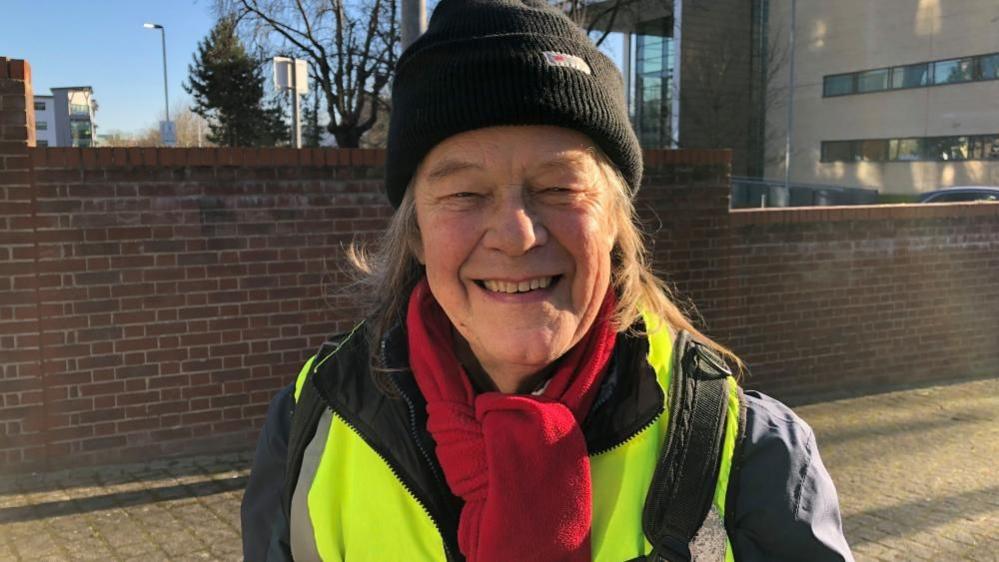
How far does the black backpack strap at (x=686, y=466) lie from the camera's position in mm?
1431

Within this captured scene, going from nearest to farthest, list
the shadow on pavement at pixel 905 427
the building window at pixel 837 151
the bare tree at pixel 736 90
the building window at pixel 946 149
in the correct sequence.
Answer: the shadow on pavement at pixel 905 427
the building window at pixel 946 149
the bare tree at pixel 736 90
the building window at pixel 837 151

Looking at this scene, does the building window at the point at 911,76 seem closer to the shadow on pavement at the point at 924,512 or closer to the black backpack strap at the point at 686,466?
the shadow on pavement at the point at 924,512

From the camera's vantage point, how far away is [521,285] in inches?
61.7

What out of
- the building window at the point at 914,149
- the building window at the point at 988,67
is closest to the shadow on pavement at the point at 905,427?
the building window at the point at 914,149

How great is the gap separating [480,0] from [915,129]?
133 feet

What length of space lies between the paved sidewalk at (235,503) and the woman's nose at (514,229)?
10.7 feet

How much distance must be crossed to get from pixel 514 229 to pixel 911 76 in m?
41.3

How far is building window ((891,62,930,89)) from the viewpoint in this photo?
36906 mm

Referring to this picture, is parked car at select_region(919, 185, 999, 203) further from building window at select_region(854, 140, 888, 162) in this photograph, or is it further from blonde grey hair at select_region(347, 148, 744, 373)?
building window at select_region(854, 140, 888, 162)

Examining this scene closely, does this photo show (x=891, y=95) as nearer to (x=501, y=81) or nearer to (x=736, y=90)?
(x=736, y=90)

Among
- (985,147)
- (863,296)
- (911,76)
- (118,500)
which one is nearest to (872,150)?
(911,76)

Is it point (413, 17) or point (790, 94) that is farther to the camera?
point (790, 94)

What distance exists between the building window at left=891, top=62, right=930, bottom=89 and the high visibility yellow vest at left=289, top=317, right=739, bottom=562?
40688 millimetres

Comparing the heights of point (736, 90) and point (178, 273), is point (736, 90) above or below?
above
